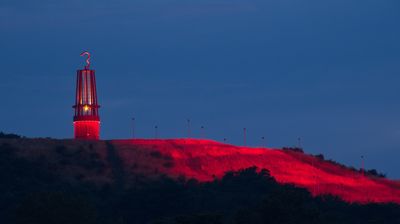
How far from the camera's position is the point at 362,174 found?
12888 centimetres

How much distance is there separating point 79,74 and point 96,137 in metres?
7.87

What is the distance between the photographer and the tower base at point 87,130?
11806 cm

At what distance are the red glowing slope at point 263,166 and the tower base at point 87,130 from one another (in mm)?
2152

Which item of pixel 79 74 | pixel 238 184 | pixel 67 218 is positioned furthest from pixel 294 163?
pixel 67 218

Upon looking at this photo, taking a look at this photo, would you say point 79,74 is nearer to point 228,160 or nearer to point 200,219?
point 228,160

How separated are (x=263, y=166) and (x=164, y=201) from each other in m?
24.5

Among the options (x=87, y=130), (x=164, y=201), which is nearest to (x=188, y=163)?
(x=87, y=130)

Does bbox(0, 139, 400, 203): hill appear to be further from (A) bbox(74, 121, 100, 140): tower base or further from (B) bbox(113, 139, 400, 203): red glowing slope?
(A) bbox(74, 121, 100, 140): tower base

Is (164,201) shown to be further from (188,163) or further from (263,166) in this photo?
(263,166)

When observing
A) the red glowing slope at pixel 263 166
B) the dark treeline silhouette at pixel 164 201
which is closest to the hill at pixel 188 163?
the red glowing slope at pixel 263 166

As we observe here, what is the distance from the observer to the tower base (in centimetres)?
11806

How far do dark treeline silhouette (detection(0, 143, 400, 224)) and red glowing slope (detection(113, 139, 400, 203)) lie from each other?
359 cm

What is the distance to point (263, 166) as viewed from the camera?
12262 centimetres

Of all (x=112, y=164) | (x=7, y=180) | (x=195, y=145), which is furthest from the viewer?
(x=195, y=145)
